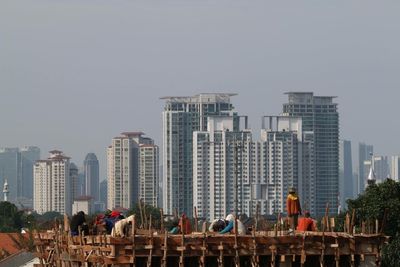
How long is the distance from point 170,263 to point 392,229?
19119 millimetres

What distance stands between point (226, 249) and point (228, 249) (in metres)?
0.03

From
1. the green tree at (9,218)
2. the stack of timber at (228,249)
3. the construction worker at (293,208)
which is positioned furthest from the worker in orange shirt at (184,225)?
the green tree at (9,218)

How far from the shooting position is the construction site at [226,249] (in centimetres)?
2397

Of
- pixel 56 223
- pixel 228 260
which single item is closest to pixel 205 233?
pixel 228 260

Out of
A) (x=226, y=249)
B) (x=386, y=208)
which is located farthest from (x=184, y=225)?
(x=386, y=208)

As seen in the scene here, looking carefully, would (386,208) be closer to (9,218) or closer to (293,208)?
(293,208)

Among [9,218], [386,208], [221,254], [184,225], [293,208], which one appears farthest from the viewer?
[9,218]

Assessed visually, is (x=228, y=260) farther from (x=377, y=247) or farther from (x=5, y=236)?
(x=5, y=236)

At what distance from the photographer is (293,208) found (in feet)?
87.5

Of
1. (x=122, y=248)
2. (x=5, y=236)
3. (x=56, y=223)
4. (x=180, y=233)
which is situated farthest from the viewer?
(x=5, y=236)

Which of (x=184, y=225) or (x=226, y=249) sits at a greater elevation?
(x=184, y=225)

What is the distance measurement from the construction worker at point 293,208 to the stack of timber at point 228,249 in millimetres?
989

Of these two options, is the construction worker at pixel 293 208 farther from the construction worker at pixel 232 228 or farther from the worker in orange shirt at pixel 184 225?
the worker in orange shirt at pixel 184 225

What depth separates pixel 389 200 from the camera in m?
43.8
